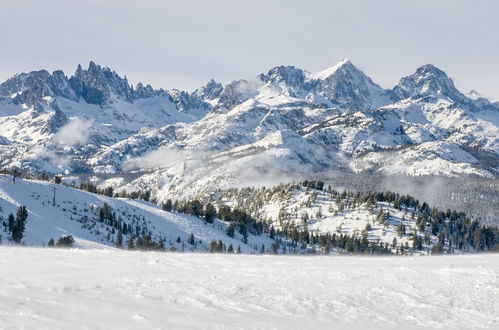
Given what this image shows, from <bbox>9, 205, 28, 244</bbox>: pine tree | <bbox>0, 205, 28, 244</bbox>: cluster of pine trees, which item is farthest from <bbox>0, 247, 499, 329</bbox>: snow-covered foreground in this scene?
<bbox>0, 205, 28, 244</bbox>: cluster of pine trees

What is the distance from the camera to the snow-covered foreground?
15.6m

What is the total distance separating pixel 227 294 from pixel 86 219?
137893 millimetres

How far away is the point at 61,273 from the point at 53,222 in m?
122

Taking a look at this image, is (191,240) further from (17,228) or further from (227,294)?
(227,294)

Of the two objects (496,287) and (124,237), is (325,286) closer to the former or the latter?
(496,287)

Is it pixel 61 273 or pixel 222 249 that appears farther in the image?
pixel 222 249

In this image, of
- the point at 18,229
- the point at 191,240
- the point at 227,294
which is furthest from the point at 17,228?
the point at 227,294

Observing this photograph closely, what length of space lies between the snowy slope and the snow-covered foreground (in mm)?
93752

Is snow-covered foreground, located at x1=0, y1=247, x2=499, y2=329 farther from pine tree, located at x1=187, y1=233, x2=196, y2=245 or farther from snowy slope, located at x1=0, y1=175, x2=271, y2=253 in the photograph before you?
pine tree, located at x1=187, y1=233, x2=196, y2=245

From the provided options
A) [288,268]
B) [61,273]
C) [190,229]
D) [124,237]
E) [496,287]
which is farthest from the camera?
[190,229]

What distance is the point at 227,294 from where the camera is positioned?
19.7m

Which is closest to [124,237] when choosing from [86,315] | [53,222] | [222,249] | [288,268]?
[53,222]

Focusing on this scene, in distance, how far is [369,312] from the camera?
63.4 feet

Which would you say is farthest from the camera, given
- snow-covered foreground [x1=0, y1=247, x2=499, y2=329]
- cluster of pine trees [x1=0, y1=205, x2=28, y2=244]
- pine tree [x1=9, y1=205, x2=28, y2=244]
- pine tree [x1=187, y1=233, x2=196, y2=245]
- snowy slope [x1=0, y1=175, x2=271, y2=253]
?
pine tree [x1=187, y1=233, x2=196, y2=245]
